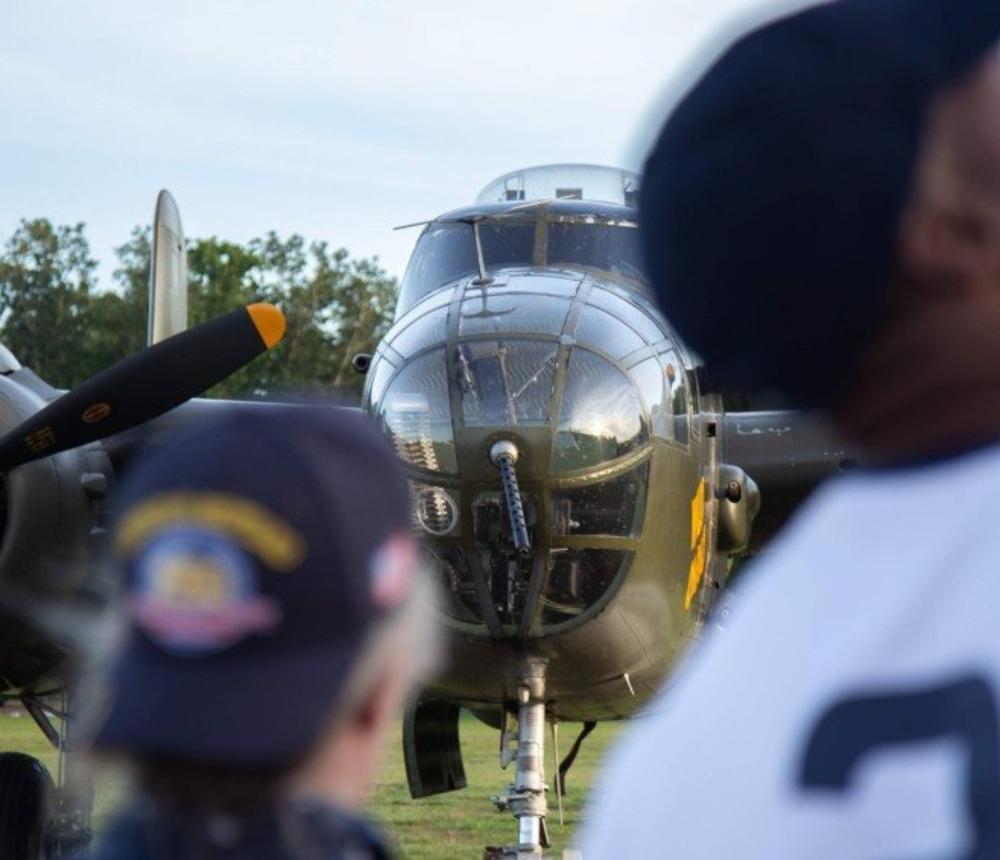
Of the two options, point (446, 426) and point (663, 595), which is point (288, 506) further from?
point (663, 595)

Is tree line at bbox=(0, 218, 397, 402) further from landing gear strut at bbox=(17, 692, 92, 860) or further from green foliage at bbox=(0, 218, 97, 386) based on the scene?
landing gear strut at bbox=(17, 692, 92, 860)

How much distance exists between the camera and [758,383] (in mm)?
1437

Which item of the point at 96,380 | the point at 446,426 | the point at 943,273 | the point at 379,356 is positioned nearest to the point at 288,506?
the point at 943,273

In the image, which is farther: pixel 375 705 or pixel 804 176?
pixel 375 705

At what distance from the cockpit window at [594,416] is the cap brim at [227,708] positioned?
24.7 feet

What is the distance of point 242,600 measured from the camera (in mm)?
1452

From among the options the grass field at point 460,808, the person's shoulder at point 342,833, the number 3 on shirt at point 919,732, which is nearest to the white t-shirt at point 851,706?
the number 3 on shirt at point 919,732

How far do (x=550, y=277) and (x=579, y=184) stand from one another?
8.89ft

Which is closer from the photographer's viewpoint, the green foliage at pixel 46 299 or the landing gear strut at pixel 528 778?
the landing gear strut at pixel 528 778

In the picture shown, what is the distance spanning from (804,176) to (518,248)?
31.3ft

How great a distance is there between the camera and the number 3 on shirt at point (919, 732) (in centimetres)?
111

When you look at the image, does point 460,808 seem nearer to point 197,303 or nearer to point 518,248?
point 518,248

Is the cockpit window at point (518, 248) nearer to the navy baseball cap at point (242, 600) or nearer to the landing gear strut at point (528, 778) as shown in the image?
the landing gear strut at point (528, 778)

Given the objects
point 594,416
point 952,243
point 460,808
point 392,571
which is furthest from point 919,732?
point 460,808
